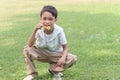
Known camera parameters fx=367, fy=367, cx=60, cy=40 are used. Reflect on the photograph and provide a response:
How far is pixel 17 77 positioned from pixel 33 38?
705 mm

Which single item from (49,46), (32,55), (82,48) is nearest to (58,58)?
(49,46)

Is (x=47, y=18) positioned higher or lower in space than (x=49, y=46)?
higher

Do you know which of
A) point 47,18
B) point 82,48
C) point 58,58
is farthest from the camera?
point 82,48

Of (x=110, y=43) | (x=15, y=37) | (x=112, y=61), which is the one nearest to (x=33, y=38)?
(x=112, y=61)

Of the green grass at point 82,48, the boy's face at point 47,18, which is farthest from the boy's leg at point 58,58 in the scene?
the boy's face at point 47,18

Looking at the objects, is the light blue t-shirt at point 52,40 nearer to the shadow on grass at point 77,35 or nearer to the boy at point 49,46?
the boy at point 49,46

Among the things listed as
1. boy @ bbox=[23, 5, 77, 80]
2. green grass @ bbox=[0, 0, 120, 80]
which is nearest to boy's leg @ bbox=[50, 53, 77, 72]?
boy @ bbox=[23, 5, 77, 80]

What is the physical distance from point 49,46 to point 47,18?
17.7 inches

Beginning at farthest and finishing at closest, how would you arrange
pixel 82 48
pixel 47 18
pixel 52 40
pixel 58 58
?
1. pixel 82 48
2. pixel 58 58
3. pixel 52 40
4. pixel 47 18

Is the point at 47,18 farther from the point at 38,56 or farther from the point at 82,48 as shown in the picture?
the point at 82,48

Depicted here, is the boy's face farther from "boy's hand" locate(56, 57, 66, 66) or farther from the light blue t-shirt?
"boy's hand" locate(56, 57, 66, 66)

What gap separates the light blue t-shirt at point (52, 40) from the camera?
496cm

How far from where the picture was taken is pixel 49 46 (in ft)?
16.5

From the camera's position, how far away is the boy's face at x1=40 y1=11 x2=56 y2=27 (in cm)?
477
